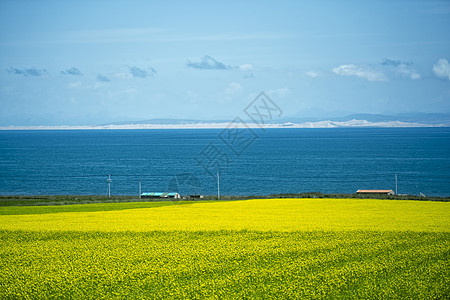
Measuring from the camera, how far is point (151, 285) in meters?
15.3

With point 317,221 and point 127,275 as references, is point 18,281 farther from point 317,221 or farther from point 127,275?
point 317,221

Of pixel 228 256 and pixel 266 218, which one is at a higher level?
pixel 228 256

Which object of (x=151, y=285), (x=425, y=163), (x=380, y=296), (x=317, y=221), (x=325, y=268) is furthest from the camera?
(x=425, y=163)

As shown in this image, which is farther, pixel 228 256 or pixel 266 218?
pixel 266 218

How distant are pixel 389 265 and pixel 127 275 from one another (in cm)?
857

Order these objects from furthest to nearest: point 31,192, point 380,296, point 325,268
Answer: point 31,192
point 325,268
point 380,296

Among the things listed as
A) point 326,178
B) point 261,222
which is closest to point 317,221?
point 261,222

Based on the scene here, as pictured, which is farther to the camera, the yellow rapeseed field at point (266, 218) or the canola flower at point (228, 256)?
the yellow rapeseed field at point (266, 218)

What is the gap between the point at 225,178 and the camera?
285 feet

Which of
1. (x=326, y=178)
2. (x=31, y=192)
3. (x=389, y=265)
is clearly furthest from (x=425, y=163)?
(x=389, y=265)

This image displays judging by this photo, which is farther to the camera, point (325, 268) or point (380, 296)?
point (325, 268)

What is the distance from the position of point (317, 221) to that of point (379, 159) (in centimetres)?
10035

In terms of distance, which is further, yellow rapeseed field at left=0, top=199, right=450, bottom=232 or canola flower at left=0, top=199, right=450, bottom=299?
yellow rapeseed field at left=0, top=199, right=450, bottom=232

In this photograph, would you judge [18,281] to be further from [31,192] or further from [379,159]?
[379,159]
